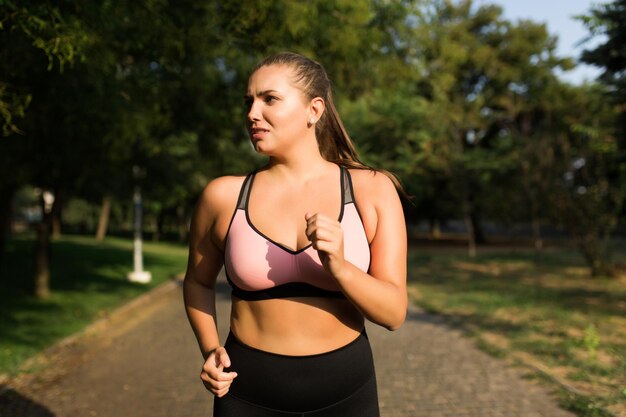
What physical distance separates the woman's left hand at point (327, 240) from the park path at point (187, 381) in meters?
3.94

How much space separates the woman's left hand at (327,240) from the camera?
1.39 meters

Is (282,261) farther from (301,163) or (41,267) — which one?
(41,267)

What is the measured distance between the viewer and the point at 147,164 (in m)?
12.2

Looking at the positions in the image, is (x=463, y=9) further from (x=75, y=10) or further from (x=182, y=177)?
(x=75, y=10)

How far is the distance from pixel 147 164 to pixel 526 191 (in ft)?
36.6

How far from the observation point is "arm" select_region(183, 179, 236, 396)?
72.1 inches

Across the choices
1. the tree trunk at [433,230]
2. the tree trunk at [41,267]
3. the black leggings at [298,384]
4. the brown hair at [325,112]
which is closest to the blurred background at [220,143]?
the tree trunk at [41,267]

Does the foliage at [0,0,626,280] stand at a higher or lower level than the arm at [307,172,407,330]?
higher

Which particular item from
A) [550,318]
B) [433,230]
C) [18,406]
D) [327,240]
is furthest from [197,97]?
[433,230]

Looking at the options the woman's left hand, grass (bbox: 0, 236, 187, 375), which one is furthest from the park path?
the woman's left hand

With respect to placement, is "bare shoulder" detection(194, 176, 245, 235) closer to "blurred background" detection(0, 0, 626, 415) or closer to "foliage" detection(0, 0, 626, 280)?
"blurred background" detection(0, 0, 626, 415)

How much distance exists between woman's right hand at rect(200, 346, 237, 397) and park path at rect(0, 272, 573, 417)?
360 cm

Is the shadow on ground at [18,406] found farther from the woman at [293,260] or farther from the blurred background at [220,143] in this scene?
the woman at [293,260]

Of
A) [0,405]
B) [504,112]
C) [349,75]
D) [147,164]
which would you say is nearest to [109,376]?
[0,405]
